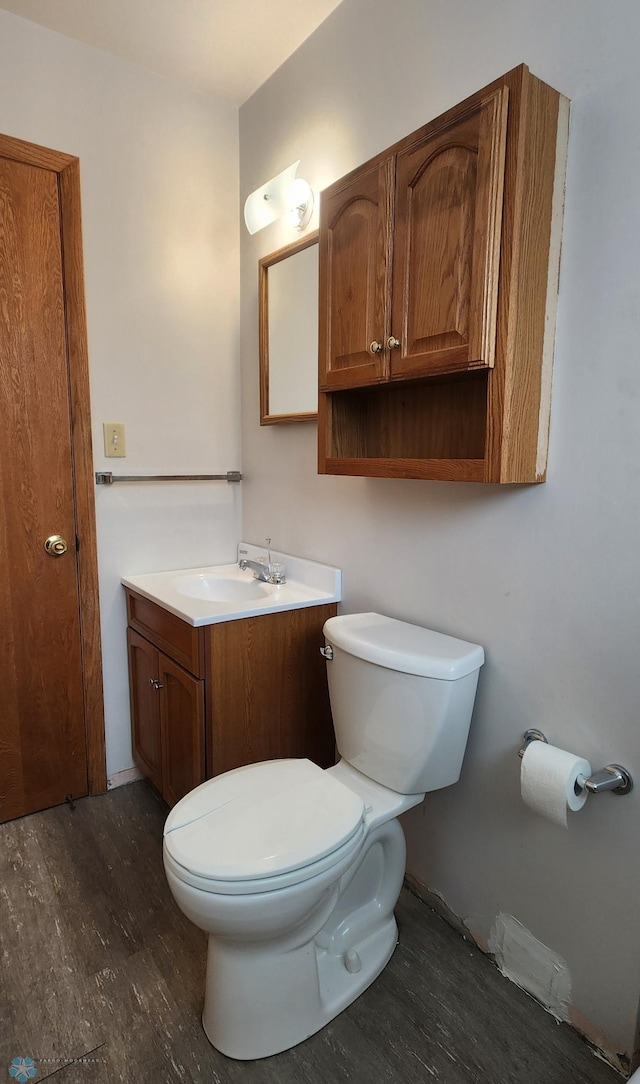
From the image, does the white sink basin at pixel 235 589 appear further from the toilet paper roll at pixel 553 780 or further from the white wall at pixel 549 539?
the toilet paper roll at pixel 553 780

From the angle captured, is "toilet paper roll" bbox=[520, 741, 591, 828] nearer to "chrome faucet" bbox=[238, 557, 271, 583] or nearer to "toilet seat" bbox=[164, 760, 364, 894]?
"toilet seat" bbox=[164, 760, 364, 894]

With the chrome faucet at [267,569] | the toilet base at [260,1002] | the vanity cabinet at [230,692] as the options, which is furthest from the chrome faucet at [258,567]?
the toilet base at [260,1002]

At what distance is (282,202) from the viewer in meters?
1.80

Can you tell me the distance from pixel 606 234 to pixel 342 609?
3.85 feet

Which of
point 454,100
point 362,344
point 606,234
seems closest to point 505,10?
point 454,100

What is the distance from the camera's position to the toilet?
3.46 feet

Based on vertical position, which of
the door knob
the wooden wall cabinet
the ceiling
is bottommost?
the door knob

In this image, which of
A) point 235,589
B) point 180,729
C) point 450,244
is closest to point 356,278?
point 450,244

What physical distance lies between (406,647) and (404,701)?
119mm

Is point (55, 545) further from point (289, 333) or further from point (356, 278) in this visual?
point (356, 278)

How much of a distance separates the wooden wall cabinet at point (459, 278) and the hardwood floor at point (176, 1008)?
1.16 meters

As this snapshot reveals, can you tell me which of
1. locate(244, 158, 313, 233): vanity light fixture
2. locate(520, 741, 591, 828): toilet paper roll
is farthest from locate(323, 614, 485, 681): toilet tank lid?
locate(244, 158, 313, 233): vanity light fixture

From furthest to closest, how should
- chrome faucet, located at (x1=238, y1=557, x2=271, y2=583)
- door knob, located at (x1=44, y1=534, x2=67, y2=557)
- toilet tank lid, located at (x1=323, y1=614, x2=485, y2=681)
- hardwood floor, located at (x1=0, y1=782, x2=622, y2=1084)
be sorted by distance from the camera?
chrome faucet, located at (x1=238, y1=557, x2=271, y2=583) < door knob, located at (x1=44, y1=534, x2=67, y2=557) < toilet tank lid, located at (x1=323, y1=614, x2=485, y2=681) < hardwood floor, located at (x1=0, y1=782, x2=622, y2=1084)

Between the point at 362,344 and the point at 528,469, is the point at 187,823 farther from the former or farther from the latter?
the point at 362,344
